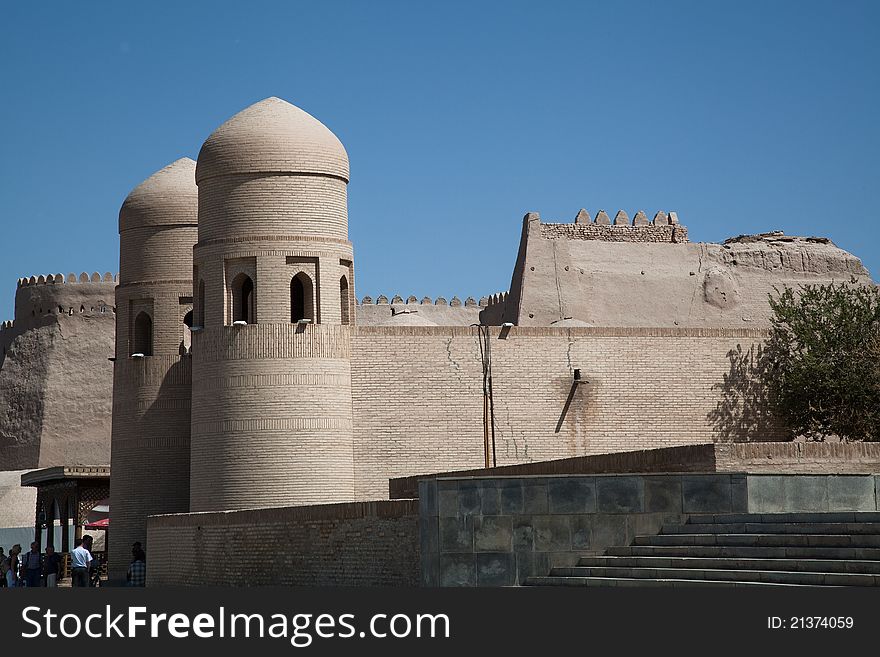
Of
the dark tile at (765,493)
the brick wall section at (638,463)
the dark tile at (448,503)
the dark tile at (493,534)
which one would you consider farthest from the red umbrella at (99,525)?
the dark tile at (765,493)

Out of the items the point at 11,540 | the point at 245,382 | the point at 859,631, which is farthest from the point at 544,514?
the point at 11,540

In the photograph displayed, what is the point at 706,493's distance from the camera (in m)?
17.8

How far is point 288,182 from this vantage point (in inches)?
1155

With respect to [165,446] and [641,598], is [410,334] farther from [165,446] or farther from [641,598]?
[641,598]

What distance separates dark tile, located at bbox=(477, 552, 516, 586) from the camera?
59.8 ft

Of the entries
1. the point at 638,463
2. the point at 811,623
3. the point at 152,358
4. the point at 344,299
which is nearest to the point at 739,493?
the point at 638,463

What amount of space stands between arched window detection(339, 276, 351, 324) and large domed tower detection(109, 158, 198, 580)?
188 inches

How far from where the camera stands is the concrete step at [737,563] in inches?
556

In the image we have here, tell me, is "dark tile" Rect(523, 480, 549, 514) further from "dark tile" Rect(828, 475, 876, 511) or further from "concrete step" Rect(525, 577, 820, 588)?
"dark tile" Rect(828, 475, 876, 511)

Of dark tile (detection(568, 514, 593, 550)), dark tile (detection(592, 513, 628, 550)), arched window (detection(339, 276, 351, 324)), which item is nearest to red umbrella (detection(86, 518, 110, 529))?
arched window (detection(339, 276, 351, 324))

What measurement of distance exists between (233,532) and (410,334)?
18.8 feet

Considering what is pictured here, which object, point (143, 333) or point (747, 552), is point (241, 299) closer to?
point (143, 333)

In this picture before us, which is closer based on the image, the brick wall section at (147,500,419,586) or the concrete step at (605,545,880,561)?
the concrete step at (605,545,880,561)

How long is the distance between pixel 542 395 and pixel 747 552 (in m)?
14.6
